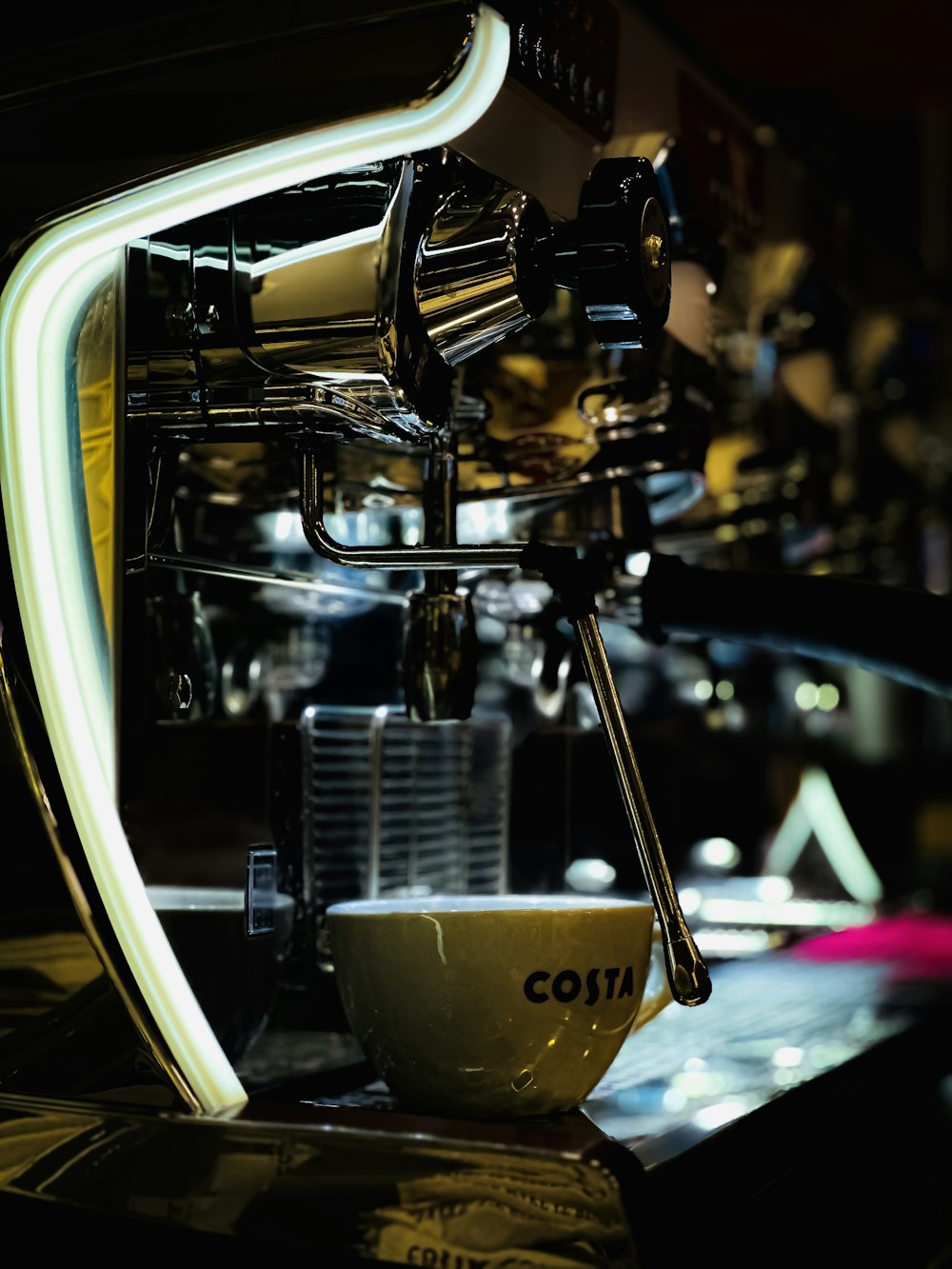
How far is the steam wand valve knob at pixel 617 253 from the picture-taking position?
0.64m

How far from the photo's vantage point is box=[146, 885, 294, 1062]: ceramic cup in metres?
0.71

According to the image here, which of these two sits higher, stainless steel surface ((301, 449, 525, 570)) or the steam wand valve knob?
the steam wand valve knob

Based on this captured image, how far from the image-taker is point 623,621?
1.08m

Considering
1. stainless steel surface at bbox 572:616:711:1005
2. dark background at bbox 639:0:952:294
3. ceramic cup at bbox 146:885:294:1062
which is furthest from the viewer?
dark background at bbox 639:0:952:294

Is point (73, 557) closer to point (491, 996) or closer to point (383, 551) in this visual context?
point (383, 551)

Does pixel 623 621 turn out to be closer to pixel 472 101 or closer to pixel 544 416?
pixel 544 416

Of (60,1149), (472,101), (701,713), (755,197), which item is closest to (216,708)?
(60,1149)

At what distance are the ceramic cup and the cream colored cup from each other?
9 centimetres

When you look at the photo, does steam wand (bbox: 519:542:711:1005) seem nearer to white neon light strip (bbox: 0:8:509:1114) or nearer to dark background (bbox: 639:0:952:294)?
white neon light strip (bbox: 0:8:509:1114)

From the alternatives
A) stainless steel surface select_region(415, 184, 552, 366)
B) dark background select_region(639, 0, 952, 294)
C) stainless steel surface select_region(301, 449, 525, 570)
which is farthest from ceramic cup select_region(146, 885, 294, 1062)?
dark background select_region(639, 0, 952, 294)

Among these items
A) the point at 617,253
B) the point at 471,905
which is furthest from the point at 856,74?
the point at 471,905

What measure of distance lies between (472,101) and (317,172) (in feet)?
0.24

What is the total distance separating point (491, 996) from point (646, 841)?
9 centimetres

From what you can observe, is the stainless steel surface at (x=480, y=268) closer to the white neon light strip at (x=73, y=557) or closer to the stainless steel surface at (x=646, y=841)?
the white neon light strip at (x=73, y=557)
